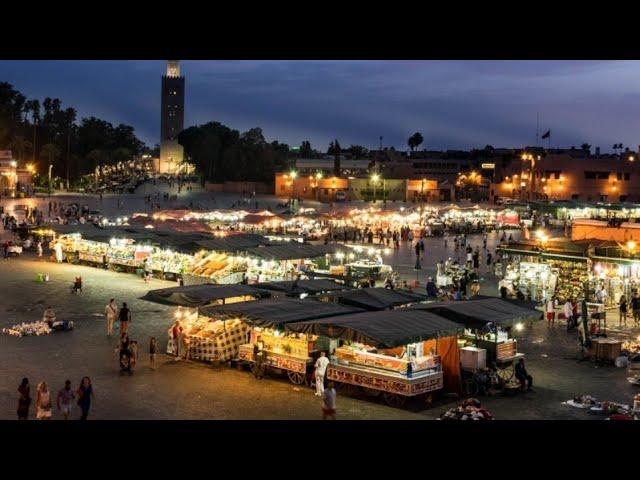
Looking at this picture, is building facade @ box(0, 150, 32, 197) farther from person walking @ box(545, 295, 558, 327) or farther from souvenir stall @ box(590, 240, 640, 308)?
person walking @ box(545, 295, 558, 327)

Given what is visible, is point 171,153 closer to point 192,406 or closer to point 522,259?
point 522,259

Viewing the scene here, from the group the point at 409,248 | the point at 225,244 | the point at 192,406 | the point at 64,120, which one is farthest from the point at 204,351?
the point at 64,120

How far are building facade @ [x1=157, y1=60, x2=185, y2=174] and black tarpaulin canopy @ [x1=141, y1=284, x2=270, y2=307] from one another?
505 feet

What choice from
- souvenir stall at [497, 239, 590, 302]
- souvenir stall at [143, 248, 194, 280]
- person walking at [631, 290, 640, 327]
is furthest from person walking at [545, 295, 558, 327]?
souvenir stall at [143, 248, 194, 280]

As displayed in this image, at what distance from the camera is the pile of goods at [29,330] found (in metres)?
19.6

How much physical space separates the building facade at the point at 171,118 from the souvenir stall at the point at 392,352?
15848 centimetres

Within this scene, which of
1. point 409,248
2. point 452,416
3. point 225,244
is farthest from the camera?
point 409,248

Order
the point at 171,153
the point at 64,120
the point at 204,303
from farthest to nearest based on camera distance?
the point at 171,153
the point at 64,120
the point at 204,303

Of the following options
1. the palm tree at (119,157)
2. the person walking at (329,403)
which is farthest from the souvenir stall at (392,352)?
the palm tree at (119,157)

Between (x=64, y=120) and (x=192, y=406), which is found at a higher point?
(x=64, y=120)
